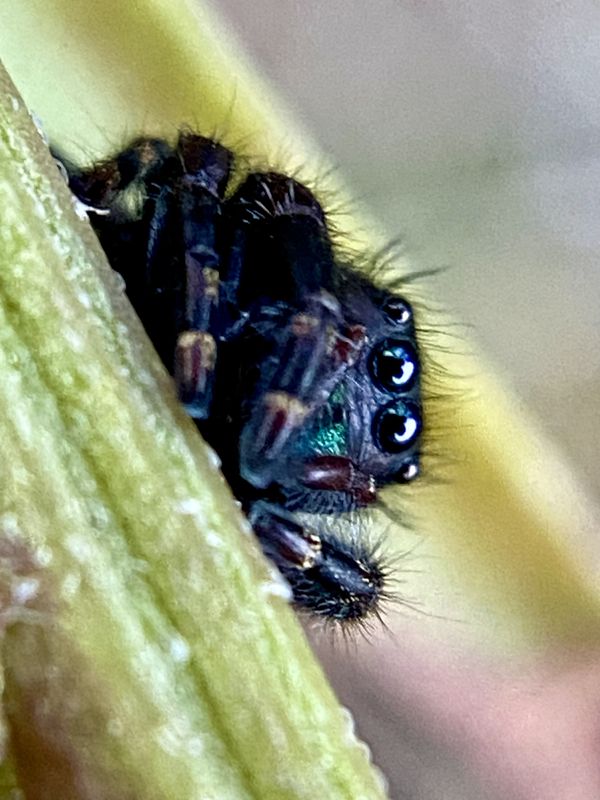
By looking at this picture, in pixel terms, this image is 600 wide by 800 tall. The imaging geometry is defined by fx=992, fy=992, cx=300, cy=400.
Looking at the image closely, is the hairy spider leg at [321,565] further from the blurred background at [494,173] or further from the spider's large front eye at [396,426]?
the blurred background at [494,173]

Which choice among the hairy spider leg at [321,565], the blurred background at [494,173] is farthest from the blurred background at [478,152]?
the hairy spider leg at [321,565]

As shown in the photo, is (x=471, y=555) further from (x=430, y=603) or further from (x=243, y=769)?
(x=243, y=769)

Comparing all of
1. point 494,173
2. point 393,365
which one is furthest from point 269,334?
point 494,173

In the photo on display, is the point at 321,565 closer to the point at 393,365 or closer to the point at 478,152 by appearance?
the point at 393,365

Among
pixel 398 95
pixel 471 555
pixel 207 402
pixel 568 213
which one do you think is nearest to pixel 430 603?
pixel 471 555

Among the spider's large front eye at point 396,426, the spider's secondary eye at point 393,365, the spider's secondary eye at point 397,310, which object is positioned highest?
the spider's secondary eye at point 397,310
